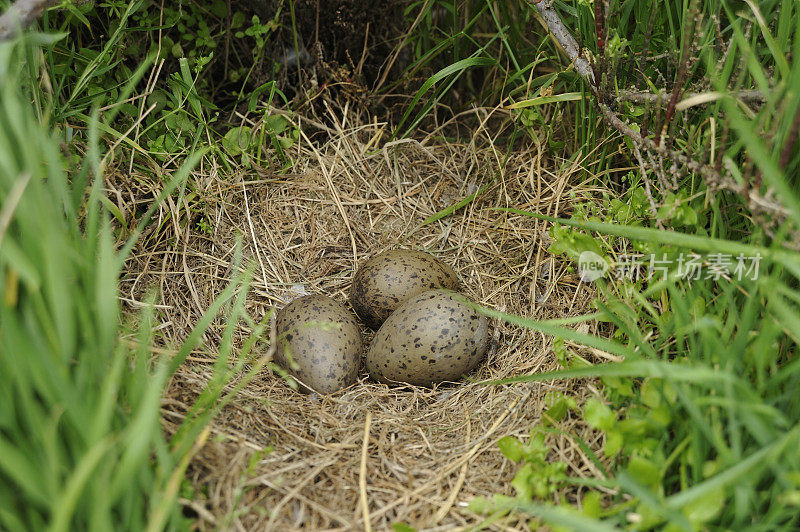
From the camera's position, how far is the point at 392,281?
7.74ft

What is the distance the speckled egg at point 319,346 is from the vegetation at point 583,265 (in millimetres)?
182

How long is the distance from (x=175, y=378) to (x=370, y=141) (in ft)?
4.69

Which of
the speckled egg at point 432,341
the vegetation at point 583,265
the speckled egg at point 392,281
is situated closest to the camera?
the vegetation at point 583,265

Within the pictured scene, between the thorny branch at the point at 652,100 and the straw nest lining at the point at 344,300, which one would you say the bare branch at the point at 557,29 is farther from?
the straw nest lining at the point at 344,300

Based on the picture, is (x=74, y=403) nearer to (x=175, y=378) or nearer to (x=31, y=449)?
(x=31, y=449)

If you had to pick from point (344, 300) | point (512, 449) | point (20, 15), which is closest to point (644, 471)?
point (512, 449)

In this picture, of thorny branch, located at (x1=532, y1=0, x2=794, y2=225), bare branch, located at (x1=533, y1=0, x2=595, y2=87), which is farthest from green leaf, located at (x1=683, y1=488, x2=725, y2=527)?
bare branch, located at (x1=533, y1=0, x2=595, y2=87)

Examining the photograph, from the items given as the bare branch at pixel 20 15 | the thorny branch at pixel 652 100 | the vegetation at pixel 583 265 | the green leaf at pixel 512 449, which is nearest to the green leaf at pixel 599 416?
the vegetation at pixel 583 265

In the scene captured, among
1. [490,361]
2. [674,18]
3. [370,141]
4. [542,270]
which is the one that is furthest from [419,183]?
[674,18]

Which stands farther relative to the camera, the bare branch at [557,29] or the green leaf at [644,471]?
the bare branch at [557,29]

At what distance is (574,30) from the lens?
7.59 ft

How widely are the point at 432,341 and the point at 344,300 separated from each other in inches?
22.8

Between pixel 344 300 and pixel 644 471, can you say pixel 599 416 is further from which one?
pixel 344 300

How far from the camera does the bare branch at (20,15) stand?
5.08ft
